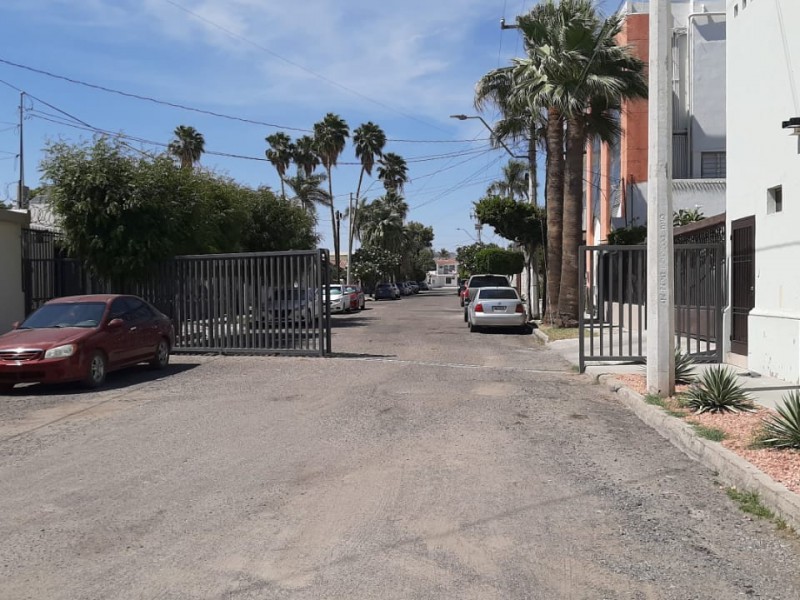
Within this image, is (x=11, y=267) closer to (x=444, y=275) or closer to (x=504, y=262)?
(x=504, y=262)

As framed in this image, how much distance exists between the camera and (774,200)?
12188 millimetres

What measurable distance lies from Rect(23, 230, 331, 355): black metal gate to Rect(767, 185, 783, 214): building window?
28.3 ft

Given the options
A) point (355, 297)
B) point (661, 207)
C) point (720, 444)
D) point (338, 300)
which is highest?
point (661, 207)

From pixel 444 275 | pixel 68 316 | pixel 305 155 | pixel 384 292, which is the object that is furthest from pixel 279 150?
pixel 444 275

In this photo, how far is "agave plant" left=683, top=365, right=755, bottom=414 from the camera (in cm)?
929

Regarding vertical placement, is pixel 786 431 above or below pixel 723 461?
above

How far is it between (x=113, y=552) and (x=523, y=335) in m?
20.6

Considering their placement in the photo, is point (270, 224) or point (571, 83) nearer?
point (571, 83)

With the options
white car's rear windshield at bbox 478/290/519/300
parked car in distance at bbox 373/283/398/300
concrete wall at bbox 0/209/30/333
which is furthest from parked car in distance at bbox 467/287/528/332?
parked car in distance at bbox 373/283/398/300

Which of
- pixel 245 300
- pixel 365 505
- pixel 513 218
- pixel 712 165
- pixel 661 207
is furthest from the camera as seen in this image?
pixel 513 218

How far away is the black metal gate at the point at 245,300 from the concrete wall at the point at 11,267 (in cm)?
312

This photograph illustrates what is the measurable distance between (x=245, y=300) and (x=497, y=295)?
10.6 meters

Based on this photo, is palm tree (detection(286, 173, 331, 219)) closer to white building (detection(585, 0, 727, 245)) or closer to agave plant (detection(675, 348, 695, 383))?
white building (detection(585, 0, 727, 245))

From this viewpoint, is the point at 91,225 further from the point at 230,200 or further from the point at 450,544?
the point at 450,544
